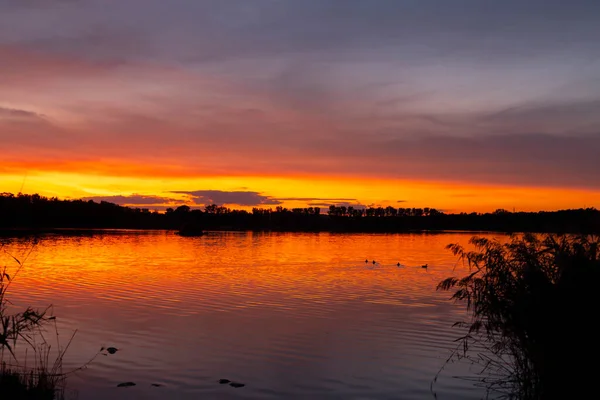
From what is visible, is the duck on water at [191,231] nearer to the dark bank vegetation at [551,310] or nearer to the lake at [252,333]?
the lake at [252,333]

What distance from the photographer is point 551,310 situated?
10797 millimetres

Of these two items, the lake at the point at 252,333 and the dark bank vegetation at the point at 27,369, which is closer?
the dark bank vegetation at the point at 27,369

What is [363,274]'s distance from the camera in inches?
1610

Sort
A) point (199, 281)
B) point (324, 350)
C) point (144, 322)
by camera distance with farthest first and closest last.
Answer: point (199, 281)
point (144, 322)
point (324, 350)

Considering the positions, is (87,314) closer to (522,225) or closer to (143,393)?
(143,393)

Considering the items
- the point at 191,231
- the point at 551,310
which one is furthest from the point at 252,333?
the point at 191,231

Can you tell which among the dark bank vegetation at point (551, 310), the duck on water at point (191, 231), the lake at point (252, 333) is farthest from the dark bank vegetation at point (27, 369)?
the duck on water at point (191, 231)

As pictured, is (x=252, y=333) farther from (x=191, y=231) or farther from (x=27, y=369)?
(x=191, y=231)

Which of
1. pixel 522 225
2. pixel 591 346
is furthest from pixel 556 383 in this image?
pixel 522 225

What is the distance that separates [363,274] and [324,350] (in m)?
24.8

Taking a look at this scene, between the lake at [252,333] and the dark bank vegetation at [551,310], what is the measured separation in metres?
2.21

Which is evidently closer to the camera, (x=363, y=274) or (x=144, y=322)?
(x=144, y=322)

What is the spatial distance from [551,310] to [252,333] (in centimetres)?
1066

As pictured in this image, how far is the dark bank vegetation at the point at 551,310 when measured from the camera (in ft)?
34.4
